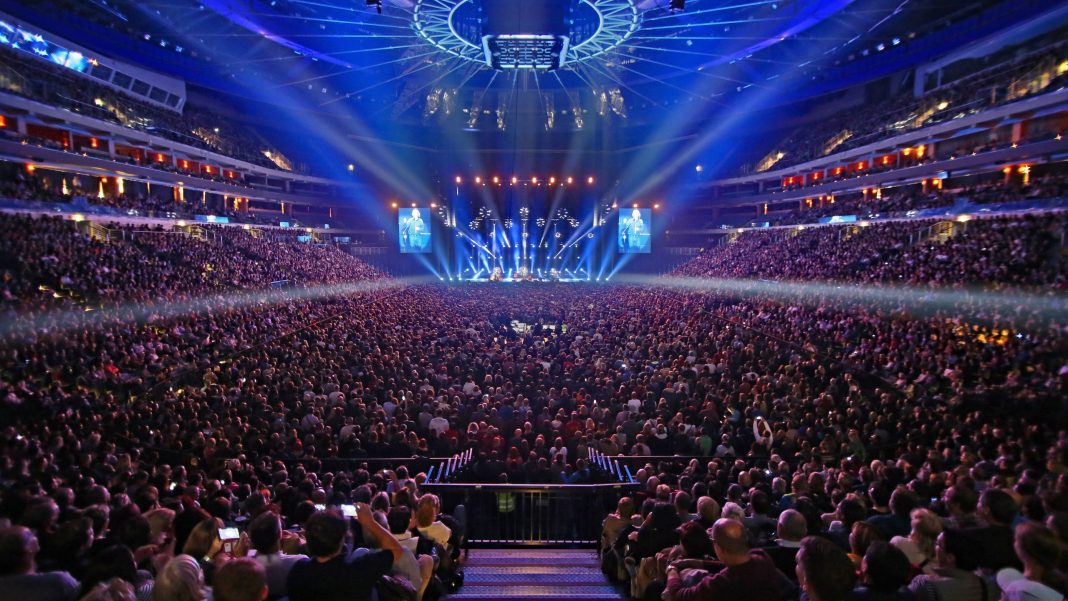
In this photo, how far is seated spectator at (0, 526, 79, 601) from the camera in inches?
120

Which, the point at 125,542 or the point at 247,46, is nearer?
the point at 125,542

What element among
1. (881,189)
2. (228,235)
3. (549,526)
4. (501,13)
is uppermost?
(501,13)

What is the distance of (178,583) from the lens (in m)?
2.79

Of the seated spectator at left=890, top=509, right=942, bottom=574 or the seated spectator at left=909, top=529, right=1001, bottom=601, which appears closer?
the seated spectator at left=909, top=529, right=1001, bottom=601

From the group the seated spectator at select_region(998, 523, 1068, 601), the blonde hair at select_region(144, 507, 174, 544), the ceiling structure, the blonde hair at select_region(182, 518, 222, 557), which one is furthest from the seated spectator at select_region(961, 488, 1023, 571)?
the ceiling structure

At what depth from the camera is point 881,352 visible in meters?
14.2

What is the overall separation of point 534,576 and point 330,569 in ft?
10.1

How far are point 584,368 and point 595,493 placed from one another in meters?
7.26

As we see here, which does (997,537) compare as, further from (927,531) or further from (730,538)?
(730,538)

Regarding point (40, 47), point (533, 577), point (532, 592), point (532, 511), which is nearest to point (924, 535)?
point (532, 592)

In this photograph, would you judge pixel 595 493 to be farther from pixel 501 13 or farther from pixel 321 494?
pixel 501 13

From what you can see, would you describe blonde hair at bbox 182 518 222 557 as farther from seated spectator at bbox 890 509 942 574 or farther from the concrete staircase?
seated spectator at bbox 890 509 942 574

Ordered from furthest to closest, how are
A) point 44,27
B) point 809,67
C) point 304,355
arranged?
point 809,67, point 44,27, point 304,355

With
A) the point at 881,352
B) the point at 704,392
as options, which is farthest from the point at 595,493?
the point at 881,352
